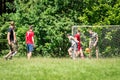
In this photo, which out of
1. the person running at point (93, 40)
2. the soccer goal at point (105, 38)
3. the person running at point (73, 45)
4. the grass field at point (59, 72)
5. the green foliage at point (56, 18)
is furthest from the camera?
the green foliage at point (56, 18)

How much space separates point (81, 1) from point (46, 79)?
759 inches

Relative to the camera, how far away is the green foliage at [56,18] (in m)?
30.5

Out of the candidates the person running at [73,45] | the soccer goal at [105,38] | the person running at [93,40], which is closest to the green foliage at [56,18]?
the soccer goal at [105,38]

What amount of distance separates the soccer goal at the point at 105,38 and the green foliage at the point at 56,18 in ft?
14.2

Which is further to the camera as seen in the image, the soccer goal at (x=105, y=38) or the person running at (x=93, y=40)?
the soccer goal at (x=105, y=38)

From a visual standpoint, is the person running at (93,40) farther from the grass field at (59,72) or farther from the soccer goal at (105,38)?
Answer: the grass field at (59,72)

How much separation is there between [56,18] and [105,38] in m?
6.94

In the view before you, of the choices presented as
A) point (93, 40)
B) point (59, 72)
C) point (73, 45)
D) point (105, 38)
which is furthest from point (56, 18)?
point (59, 72)

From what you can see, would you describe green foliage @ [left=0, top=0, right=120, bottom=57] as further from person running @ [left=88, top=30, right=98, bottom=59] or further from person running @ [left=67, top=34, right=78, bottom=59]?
person running @ [left=67, top=34, right=78, bottom=59]

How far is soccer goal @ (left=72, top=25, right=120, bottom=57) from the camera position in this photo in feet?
81.6

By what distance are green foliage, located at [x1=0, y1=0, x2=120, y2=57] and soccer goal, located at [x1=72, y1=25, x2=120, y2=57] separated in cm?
431

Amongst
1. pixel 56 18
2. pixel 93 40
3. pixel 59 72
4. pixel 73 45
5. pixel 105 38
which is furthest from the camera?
pixel 56 18

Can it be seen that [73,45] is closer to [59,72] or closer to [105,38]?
[105,38]

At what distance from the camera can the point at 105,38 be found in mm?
25344
